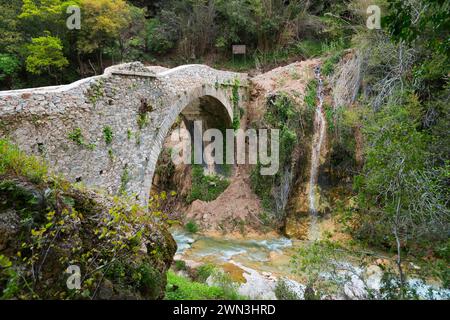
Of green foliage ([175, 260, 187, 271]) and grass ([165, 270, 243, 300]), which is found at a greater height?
grass ([165, 270, 243, 300])

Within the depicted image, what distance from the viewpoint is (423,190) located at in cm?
478

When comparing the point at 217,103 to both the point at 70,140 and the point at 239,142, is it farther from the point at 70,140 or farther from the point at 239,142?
the point at 70,140

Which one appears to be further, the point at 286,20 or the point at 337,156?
the point at 286,20

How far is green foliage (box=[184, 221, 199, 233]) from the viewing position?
38.1ft

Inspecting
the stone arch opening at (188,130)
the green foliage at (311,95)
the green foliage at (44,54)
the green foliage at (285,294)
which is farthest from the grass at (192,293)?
the green foliage at (44,54)

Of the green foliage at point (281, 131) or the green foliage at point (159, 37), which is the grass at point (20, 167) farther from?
the green foliage at point (159, 37)

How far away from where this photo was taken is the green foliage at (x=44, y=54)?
15.2 m

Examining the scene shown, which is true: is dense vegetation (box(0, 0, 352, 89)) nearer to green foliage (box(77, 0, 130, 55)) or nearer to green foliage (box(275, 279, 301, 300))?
green foliage (box(77, 0, 130, 55))

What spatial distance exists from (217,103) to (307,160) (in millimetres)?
3999

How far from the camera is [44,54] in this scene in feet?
51.3

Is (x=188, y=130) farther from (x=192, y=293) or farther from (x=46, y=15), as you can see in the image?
(x=192, y=293)

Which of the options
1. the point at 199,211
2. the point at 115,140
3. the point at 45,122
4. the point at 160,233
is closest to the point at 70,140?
the point at 45,122

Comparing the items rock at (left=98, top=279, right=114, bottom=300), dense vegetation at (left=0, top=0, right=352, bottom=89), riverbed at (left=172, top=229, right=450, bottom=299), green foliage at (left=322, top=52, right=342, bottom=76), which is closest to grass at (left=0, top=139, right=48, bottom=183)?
rock at (left=98, top=279, right=114, bottom=300)

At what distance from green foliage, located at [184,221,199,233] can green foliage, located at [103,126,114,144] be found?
225 inches
